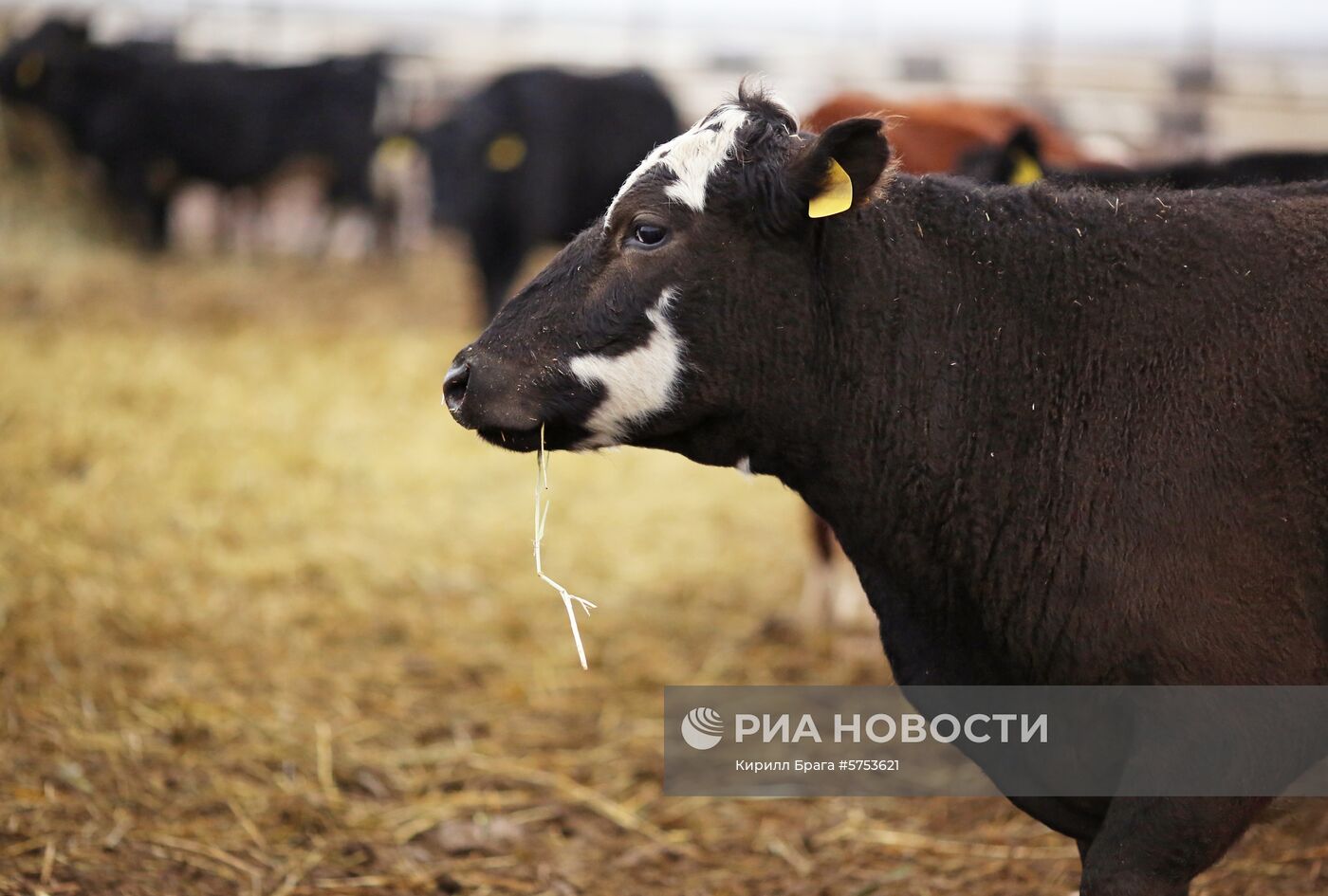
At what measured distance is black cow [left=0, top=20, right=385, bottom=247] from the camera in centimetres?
1255

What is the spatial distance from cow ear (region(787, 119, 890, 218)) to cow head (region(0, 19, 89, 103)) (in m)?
12.1

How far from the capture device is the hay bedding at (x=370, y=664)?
11.0 feet

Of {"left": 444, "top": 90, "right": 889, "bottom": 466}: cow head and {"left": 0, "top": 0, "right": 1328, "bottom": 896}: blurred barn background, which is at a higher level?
{"left": 444, "top": 90, "right": 889, "bottom": 466}: cow head

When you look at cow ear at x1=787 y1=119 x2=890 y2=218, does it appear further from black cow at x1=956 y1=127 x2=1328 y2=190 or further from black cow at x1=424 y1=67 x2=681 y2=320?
black cow at x1=424 y1=67 x2=681 y2=320

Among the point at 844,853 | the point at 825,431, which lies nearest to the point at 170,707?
the point at 844,853

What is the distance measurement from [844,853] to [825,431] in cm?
151

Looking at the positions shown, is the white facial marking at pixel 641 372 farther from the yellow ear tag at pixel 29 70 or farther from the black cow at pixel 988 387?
the yellow ear tag at pixel 29 70

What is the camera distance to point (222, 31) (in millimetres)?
18438

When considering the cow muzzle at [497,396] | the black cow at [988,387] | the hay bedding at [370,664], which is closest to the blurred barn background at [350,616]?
the hay bedding at [370,664]

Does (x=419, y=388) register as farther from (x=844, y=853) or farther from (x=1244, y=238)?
(x=1244, y=238)

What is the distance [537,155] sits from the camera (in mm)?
10734

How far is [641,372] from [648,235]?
29cm

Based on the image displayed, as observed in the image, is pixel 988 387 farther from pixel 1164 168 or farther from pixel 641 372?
pixel 1164 168

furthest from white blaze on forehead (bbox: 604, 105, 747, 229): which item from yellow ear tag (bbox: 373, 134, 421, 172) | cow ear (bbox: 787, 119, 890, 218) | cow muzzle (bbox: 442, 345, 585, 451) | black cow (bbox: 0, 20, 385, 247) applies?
black cow (bbox: 0, 20, 385, 247)
